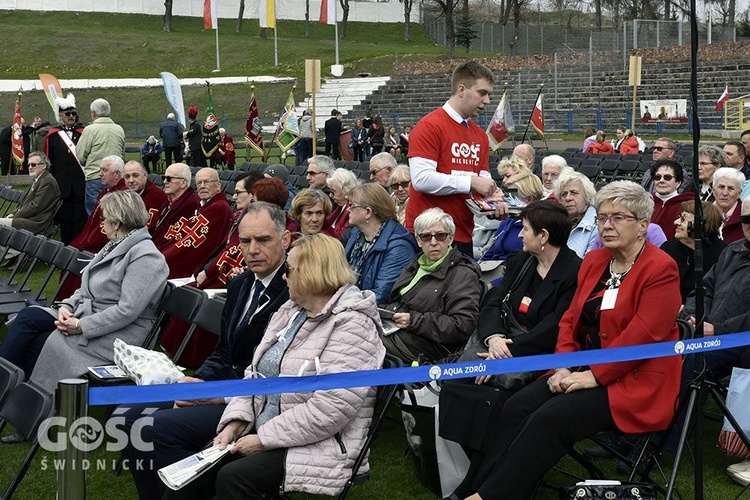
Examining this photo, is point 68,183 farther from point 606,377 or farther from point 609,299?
point 606,377

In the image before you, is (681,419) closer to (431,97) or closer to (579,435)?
(579,435)

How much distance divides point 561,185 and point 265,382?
305cm

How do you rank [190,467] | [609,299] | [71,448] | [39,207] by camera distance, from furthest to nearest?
[39,207], [609,299], [190,467], [71,448]

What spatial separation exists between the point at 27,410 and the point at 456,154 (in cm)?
290

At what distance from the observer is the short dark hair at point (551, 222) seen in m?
4.96

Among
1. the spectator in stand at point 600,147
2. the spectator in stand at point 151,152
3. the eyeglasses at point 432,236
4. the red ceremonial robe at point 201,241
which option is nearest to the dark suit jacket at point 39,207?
the red ceremonial robe at point 201,241

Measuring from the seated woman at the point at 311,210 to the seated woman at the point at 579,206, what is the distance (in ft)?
5.29

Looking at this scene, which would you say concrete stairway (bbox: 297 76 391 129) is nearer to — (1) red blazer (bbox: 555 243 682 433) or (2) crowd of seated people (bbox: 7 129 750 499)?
(2) crowd of seated people (bbox: 7 129 750 499)

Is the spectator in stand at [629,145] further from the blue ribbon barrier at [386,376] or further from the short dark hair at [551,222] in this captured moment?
the blue ribbon barrier at [386,376]

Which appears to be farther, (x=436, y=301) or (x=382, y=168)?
(x=382, y=168)

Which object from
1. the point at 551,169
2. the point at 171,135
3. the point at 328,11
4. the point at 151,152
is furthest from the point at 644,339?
the point at 328,11

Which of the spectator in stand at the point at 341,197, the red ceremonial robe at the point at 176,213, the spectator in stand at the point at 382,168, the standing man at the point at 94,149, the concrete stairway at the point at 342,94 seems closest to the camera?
the spectator in stand at the point at 341,197

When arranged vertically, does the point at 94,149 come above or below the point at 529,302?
above

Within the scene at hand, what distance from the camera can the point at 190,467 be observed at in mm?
3986
